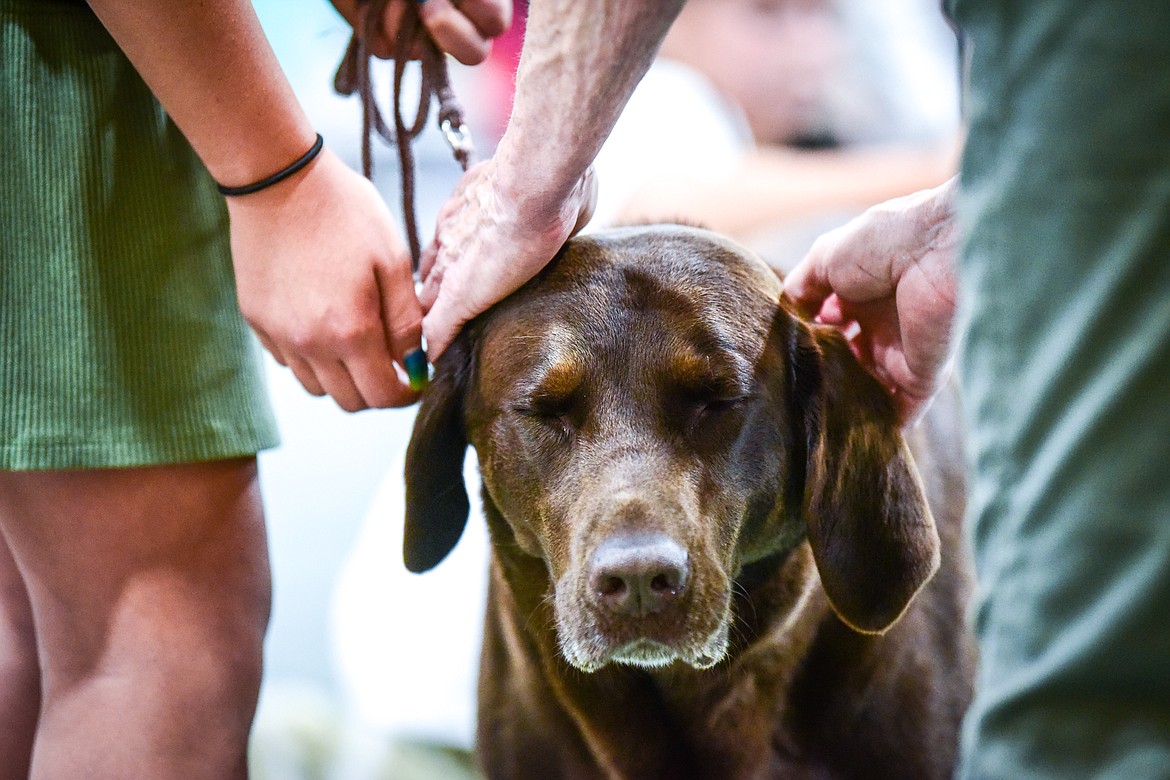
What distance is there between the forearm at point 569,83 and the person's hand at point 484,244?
1.6 inches

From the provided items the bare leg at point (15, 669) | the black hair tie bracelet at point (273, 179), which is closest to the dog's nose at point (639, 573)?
the black hair tie bracelet at point (273, 179)

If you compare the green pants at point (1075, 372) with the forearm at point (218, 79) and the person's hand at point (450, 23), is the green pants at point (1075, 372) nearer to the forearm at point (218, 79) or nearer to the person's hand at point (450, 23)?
the forearm at point (218, 79)

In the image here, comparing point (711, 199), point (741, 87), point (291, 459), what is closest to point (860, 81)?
point (741, 87)

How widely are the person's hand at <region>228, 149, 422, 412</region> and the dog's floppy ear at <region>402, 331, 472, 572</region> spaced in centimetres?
11

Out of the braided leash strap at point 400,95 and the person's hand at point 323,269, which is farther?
the braided leash strap at point 400,95

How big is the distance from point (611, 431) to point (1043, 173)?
2.45ft

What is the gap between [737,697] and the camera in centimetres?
155

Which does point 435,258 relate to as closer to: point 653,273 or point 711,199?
point 653,273

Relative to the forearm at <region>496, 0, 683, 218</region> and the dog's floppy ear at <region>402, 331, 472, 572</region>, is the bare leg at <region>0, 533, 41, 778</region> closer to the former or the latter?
the dog's floppy ear at <region>402, 331, 472, 572</region>

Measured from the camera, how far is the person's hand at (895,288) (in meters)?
1.33

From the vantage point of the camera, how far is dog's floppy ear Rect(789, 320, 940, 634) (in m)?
1.41

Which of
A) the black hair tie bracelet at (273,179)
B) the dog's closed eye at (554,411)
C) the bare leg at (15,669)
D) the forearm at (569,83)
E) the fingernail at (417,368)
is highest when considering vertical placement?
the forearm at (569,83)

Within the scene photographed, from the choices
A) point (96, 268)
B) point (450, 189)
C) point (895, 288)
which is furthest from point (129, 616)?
point (450, 189)

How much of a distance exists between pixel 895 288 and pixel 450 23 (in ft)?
2.53
